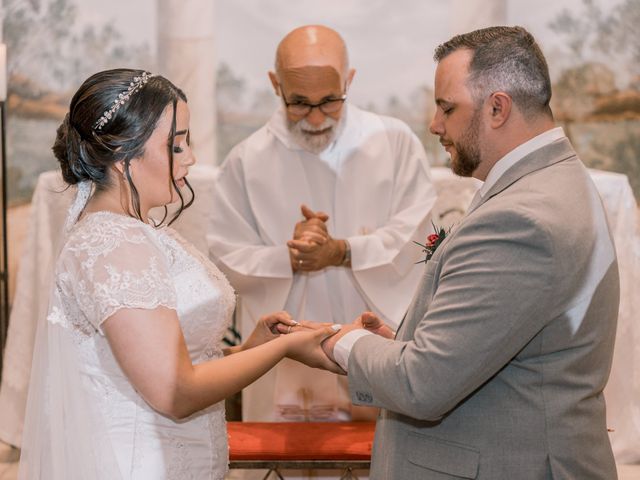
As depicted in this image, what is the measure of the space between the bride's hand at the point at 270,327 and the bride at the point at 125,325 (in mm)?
322

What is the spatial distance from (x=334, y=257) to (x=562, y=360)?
2.00m

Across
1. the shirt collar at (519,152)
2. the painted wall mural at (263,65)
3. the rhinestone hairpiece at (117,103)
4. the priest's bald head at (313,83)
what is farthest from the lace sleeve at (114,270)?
the painted wall mural at (263,65)

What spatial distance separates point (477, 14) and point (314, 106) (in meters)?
3.43

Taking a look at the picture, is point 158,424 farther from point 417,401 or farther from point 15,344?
point 15,344

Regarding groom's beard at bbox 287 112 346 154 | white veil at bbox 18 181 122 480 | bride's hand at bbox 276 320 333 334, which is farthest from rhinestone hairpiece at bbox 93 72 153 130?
groom's beard at bbox 287 112 346 154

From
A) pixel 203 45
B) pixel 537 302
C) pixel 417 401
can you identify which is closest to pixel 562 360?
pixel 537 302

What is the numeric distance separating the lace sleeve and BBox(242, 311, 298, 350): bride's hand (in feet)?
2.21

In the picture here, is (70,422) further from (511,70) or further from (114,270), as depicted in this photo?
(511,70)

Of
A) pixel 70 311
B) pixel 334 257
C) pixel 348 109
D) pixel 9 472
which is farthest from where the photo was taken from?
pixel 9 472

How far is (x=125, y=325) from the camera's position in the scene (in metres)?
2.37

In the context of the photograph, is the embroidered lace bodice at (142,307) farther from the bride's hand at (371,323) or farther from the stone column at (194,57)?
the stone column at (194,57)

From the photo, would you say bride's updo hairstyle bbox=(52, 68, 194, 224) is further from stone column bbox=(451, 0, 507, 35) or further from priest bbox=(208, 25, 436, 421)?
stone column bbox=(451, 0, 507, 35)

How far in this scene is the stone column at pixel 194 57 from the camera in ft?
24.4

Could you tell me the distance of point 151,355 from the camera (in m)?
2.36
